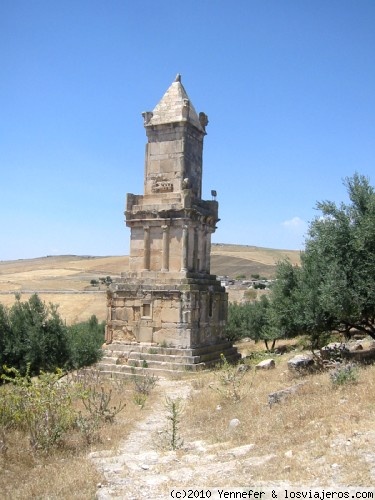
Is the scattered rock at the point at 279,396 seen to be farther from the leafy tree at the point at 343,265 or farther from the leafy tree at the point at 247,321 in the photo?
the leafy tree at the point at 247,321

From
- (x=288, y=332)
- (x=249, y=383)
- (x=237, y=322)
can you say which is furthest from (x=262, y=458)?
(x=237, y=322)

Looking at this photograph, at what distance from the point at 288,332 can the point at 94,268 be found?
91132 mm

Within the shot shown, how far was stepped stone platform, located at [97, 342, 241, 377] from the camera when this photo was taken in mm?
14148

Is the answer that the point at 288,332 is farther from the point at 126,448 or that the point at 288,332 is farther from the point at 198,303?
the point at 126,448

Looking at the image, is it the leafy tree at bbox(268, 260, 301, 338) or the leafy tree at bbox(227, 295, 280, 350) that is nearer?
the leafy tree at bbox(268, 260, 301, 338)

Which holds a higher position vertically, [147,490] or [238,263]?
[238,263]

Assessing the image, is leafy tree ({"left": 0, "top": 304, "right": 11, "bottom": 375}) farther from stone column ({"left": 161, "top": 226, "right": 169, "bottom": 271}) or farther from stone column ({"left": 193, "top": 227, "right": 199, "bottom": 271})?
stone column ({"left": 193, "top": 227, "right": 199, "bottom": 271})

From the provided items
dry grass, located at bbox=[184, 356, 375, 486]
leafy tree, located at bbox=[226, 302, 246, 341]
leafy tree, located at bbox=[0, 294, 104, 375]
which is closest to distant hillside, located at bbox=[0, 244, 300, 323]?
leafy tree, located at bbox=[226, 302, 246, 341]

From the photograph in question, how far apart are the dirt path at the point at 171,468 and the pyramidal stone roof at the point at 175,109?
1105 centimetres

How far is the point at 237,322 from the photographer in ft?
103

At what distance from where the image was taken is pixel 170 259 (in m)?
15.8

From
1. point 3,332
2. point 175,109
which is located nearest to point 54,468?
point 3,332

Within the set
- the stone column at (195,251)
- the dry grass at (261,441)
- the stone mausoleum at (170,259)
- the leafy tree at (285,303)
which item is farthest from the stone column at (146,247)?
the dry grass at (261,441)

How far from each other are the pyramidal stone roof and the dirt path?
11048 millimetres
